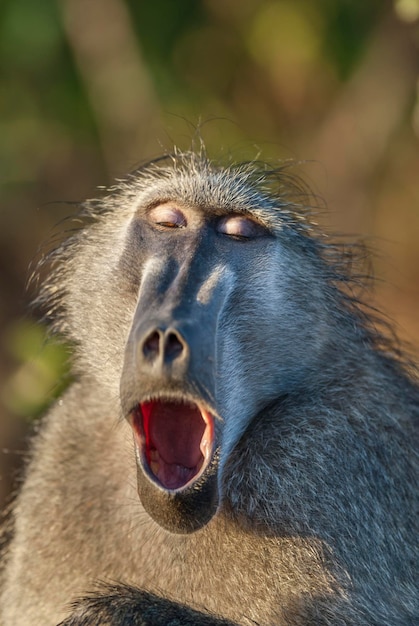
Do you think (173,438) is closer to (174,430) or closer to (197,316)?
(174,430)

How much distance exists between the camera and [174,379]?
2.40 meters

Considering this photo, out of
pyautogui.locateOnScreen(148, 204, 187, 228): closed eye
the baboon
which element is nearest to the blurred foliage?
the baboon

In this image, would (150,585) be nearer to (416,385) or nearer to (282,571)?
(282,571)

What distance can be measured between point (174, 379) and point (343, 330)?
87 cm

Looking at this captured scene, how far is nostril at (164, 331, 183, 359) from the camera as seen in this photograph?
95.0 inches

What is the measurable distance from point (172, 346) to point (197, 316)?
133 millimetres

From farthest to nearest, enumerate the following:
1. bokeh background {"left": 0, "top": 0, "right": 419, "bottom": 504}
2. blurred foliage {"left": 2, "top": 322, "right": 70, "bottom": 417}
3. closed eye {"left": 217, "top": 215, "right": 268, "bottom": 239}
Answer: bokeh background {"left": 0, "top": 0, "right": 419, "bottom": 504} → blurred foliage {"left": 2, "top": 322, "right": 70, "bottom": 417} → closed eye {"left": 217, "top": 215, "right": 268, "bottom": 239}

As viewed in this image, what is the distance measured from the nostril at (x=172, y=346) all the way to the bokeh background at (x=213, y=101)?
12.7 ft

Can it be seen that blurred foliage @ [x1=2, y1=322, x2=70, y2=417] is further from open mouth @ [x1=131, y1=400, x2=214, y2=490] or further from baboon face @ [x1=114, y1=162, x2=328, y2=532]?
open mouth @ [x1=131, y1=400, x2=214, y2=490]

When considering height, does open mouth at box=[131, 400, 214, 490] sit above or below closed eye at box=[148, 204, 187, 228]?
below

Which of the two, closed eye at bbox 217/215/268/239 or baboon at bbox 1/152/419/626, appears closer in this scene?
baboon at bbox 1/152/419/626

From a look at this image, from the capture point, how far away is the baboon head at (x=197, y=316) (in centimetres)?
246

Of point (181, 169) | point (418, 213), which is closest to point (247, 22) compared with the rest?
point (418, 213)

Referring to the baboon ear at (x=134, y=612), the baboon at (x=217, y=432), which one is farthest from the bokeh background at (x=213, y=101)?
the baboon ear at (x=134, y=612)
